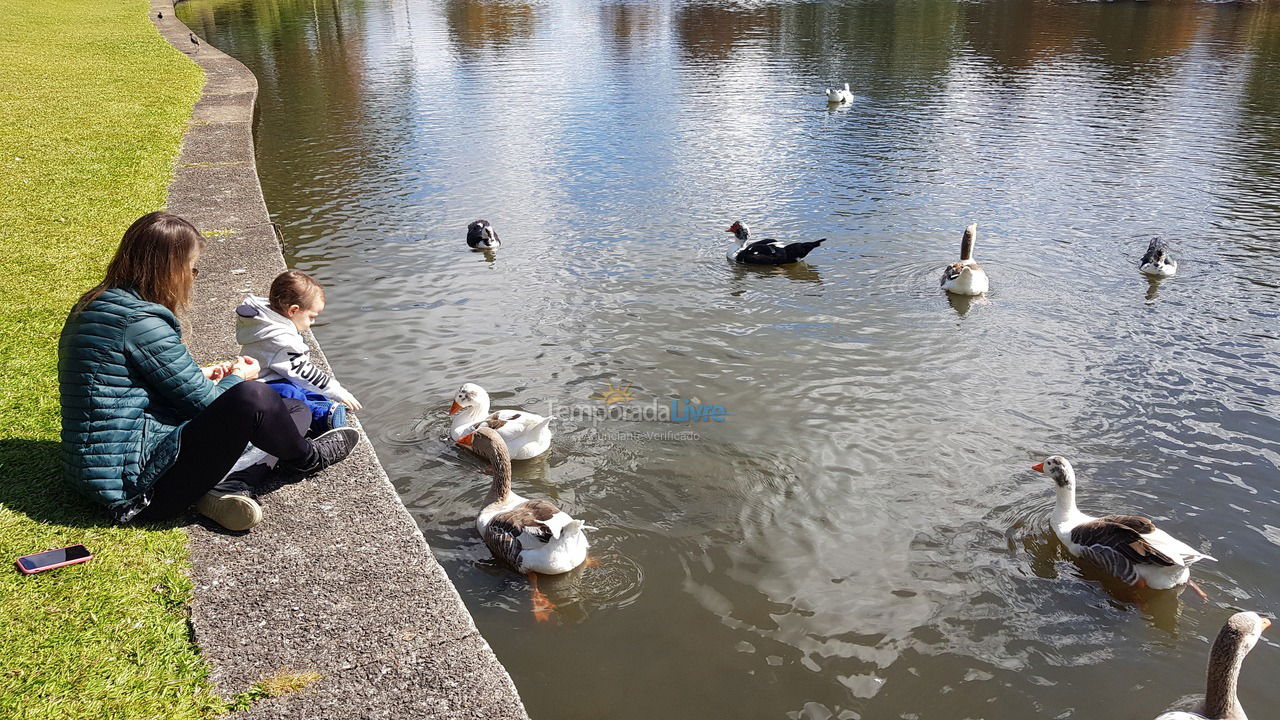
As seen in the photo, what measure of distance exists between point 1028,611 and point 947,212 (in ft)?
32.2

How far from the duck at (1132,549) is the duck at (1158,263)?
6148mm

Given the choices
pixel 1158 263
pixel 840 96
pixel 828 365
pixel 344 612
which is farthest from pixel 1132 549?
pixel 840 96

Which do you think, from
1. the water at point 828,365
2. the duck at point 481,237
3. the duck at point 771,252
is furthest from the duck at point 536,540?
the duck at point 481,237

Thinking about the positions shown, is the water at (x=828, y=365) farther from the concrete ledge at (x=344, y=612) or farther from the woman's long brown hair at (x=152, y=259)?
the woman's long brown hair at (x=152, y=259)

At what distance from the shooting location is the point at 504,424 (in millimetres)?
7723

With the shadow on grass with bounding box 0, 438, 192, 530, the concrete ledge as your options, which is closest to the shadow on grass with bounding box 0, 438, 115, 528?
the shadow on grass with bounding box 0, 438, 192, 530

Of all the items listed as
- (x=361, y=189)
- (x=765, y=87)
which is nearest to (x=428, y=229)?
(x=361, y=189)

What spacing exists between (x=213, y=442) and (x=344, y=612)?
4.29ft

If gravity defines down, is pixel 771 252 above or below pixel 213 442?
below

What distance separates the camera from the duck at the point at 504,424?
25.0 ft

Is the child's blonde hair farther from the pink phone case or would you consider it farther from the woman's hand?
the pink phone case

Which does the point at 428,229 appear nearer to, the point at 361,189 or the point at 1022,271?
the point at 361,189

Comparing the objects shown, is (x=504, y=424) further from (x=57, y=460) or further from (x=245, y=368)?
(x=57, y=460)

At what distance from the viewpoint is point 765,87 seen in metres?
25.9
